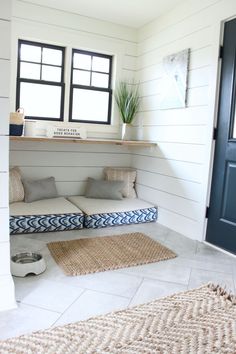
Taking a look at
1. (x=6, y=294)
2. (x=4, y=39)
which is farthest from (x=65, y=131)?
(x=6, y=294)

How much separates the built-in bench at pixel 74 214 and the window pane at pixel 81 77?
4.84 feet

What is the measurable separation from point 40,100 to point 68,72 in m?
0.49

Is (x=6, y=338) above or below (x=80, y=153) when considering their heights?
below

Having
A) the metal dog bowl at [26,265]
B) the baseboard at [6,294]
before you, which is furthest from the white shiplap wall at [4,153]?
the metal dog bowl at [26,265]

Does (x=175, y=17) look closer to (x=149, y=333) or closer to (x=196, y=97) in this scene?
A: (x=196, y=97)

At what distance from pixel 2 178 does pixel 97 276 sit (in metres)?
1.03

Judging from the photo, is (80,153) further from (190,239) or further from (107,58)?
(190,239)

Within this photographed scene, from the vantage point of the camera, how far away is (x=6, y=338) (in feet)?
5.27

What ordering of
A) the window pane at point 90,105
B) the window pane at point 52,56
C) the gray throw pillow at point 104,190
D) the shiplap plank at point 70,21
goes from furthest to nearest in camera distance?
the window pane at point 90,105, the gray throw pillow at point 104,190, the window pane at point 52,56, the shiplap plank at point 70,21

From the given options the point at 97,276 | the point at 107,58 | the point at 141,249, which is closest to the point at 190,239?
the point at 141,249

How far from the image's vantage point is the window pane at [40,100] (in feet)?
12.7

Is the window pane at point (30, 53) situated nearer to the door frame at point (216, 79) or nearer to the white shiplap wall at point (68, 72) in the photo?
the white shiplap wall at point (68, 72)

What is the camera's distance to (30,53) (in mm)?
3838

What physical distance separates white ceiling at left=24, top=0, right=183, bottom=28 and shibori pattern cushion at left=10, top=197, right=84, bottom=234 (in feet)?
7.46
